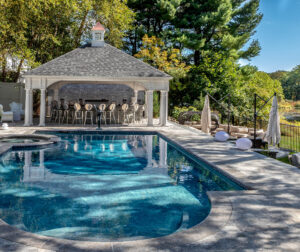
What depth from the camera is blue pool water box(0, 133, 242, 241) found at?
4.04 m

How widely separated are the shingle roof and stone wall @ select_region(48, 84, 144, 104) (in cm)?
260

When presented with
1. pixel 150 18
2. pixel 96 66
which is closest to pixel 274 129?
pixel 96 66

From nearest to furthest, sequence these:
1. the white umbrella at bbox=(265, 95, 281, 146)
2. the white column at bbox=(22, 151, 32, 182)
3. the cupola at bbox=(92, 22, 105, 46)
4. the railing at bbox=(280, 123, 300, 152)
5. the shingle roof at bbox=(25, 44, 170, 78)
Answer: the white column at bbox=(22, 151, 32, 182), the white umbrella at bbox=(265, 95, 281, 146), the railing at bbox=(280, 123, 300, 152), the shingle roof at bbox=(25, 44, 170, 78), the cupola at bbox=(92, 22, 105, 46)

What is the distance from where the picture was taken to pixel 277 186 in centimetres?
492

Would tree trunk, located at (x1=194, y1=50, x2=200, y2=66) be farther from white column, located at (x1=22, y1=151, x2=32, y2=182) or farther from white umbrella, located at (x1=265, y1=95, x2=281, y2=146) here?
white column, located at (x1=22, y1=151, x2=32, y2=182)

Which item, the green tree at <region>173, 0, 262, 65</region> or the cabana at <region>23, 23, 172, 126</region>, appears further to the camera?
the green tree at <region>173, 0, 262, 65</region>

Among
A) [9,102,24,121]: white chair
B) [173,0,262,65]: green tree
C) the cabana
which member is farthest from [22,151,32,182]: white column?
[173,0,262,65]: green tree

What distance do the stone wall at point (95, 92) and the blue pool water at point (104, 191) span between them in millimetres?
10200

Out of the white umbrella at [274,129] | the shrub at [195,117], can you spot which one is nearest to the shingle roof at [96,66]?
the shrub at [195,117]

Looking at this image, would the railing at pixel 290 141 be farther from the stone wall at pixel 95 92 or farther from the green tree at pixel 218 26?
the green tree at pixel 218 26

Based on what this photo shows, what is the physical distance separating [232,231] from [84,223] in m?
1.96

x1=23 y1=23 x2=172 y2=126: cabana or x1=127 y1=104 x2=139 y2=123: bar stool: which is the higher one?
x1=23 y1=23 x2=172 y2=126: cabana

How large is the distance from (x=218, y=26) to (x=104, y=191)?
22.5m

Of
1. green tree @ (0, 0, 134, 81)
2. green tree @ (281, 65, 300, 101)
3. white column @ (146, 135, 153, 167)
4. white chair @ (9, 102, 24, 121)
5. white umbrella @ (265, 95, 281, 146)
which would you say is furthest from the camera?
green tree @ (281, 65, 300, 101)
